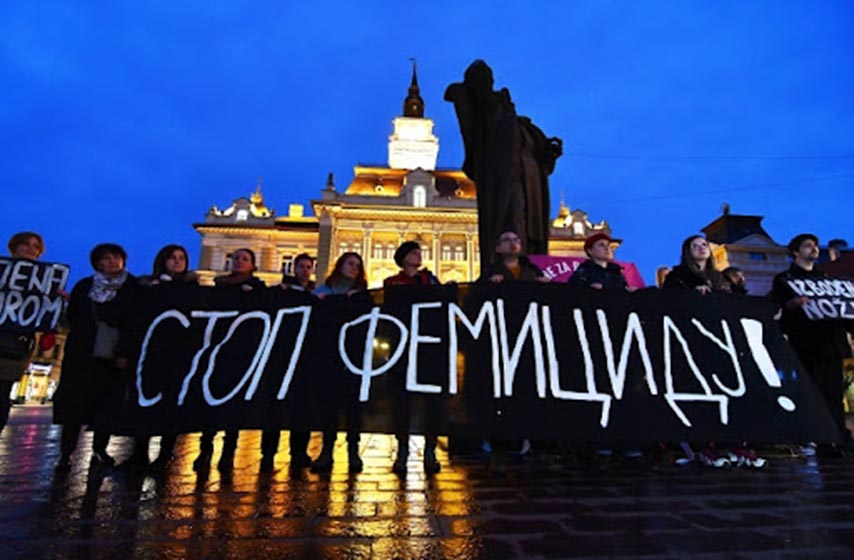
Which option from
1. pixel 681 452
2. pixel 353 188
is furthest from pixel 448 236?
pixel 681 452

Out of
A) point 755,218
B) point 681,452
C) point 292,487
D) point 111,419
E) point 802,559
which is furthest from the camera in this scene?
point 755,218

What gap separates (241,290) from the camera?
13.1 ft

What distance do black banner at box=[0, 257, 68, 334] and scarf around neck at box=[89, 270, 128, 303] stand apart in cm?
28

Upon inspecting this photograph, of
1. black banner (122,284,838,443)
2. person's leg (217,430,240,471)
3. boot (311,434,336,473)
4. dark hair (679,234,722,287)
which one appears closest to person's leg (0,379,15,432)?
black banner (122,284,838,443)

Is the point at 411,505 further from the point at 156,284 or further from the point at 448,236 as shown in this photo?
the point at 448,236

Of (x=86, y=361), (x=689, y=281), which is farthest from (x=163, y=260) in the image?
(x=689, y=281)

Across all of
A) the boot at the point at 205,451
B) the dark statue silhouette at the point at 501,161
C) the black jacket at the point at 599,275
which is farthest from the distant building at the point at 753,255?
the boot at the point at 205,451

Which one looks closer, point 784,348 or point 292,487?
point 292,487

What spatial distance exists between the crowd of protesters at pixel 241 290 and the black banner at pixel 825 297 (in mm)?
80

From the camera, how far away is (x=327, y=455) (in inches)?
146

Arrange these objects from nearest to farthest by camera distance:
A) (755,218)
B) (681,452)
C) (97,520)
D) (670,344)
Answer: (97,520)
(670,344)
(681,452)
(755,218)

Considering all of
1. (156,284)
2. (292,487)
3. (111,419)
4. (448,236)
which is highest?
(448,236)

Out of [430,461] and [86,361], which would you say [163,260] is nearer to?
[86,361]

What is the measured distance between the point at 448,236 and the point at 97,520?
47.6 m
